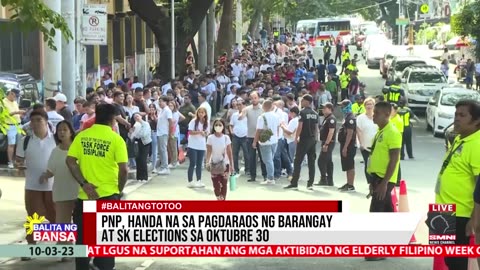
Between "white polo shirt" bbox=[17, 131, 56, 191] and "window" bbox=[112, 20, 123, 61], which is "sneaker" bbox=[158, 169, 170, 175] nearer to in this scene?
"white polo shirt" bbox=[17, 131, 56, 191]

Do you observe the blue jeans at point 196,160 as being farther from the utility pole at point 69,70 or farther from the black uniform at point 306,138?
the utility pole at point 69,70

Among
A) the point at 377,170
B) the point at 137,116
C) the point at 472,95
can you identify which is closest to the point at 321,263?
the point at 377,170

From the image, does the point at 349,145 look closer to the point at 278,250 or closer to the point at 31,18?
the point at 31,18

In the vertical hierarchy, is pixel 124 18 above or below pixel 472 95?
above

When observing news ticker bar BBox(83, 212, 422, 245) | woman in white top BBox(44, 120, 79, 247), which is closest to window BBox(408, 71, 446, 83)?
woman in white top BBox(44, 120, 79, 247)

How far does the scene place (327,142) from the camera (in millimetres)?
17641

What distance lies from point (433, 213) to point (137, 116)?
10830 mm

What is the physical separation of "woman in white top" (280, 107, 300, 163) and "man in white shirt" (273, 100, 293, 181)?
0.08 meters

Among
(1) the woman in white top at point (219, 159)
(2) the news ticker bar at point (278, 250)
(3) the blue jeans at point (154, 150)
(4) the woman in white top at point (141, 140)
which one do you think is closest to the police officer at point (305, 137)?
(1) the woman in white top at point (219, 159)

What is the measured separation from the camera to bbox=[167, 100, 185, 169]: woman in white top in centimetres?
1953

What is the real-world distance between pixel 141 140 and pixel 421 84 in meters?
19.2

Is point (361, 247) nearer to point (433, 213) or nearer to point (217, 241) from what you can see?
point (433, 213)

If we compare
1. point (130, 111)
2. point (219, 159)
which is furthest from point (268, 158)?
point (219, 159)

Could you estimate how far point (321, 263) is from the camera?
11.0 meters
